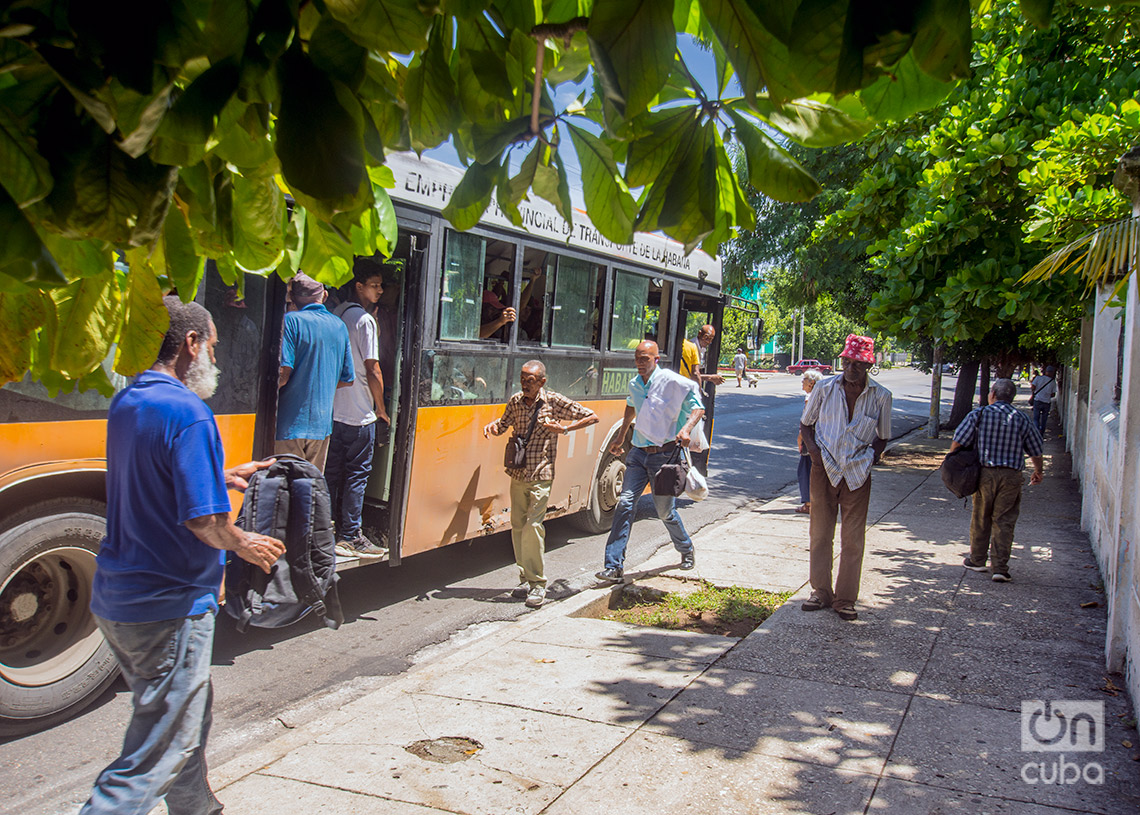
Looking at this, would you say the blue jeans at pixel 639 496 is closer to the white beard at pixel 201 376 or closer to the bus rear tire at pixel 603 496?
the bus rear tire at pixel 603 496

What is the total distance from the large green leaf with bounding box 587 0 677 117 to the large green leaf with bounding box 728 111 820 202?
0.29 metres

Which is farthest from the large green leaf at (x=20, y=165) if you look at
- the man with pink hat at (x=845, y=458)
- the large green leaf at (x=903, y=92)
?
the man with pink hat at (x=845, y=458)

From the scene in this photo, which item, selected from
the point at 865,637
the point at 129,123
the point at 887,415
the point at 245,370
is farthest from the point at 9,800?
the point at 887,415

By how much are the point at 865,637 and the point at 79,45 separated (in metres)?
5.63

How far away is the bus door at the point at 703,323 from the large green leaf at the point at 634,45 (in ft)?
29.8

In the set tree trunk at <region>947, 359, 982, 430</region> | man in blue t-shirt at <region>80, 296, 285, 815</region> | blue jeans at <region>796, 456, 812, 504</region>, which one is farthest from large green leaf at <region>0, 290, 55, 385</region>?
tree trunk at <region>947, 359, 982, 430</region>

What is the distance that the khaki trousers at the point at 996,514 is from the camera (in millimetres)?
7371

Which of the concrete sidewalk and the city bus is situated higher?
the city bus

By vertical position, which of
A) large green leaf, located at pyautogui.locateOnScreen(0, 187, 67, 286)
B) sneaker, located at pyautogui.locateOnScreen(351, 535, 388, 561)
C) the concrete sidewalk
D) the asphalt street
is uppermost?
large green leaf, located at pyautogui.locateOnScreen(0, 187, 67, 286)

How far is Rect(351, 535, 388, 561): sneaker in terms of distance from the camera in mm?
6188

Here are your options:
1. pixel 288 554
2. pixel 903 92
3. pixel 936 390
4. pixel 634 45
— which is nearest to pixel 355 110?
pixel 634 45

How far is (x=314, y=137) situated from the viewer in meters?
1.30

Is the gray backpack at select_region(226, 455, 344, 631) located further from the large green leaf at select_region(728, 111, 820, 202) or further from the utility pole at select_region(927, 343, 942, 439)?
the utility pole at select_region(927, 343, 942, 439)

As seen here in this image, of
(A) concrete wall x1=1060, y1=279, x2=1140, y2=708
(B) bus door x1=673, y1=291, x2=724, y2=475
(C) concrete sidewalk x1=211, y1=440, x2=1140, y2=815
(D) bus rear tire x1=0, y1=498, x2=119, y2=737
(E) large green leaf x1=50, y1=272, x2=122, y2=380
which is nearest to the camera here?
(E) large green leaf x1=50, y1=272, x2=122, y2=380
